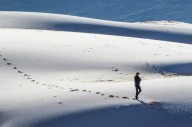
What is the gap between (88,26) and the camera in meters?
45.1

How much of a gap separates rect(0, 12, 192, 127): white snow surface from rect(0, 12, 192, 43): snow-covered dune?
2.52 metres

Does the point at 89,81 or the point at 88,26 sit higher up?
the point at 88,26

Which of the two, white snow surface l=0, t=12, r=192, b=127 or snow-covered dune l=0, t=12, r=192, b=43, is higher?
snow-covered dune l=0, t=12, r=192, b=43

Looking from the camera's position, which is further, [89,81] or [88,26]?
[88,26]

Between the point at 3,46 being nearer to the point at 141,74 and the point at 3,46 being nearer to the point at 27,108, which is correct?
the point at 141,74

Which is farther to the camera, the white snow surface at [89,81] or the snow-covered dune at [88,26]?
the snow-covered dune at [88,26]

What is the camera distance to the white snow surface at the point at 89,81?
57.4ft

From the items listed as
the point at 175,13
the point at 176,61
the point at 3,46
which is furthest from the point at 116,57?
the point at 175,13

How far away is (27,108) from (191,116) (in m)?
5.67

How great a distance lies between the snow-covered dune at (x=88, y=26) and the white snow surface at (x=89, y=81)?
252 centimetres

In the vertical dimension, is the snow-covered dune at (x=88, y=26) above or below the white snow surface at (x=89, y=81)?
above

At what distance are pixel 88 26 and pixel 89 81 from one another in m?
22.4

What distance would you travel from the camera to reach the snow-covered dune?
43969 millimetres

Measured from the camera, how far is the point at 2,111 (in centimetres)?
1803
